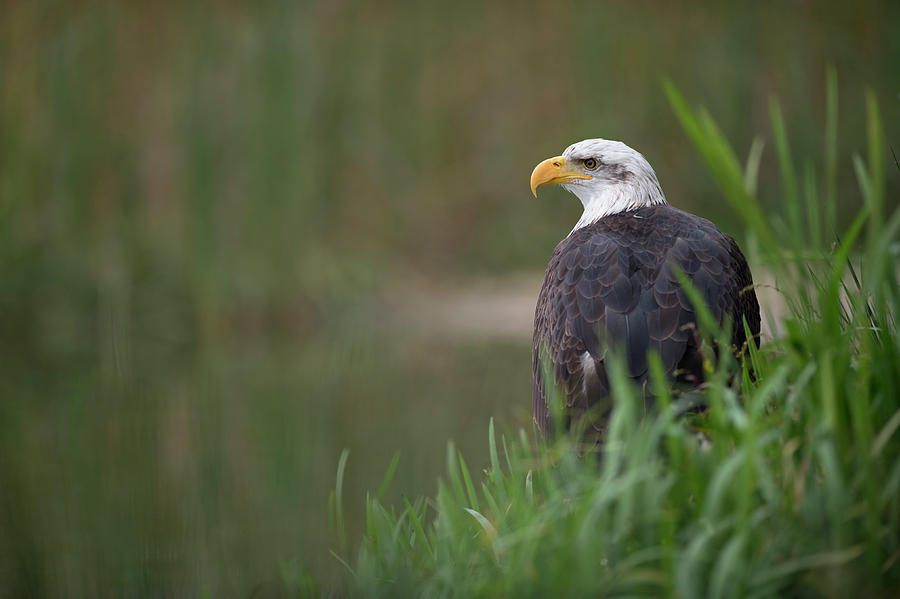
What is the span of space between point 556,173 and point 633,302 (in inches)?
41.1

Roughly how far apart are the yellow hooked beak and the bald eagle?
1.34 ft

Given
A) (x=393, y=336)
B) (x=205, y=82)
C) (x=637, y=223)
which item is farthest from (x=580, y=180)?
(x=205, y=82)

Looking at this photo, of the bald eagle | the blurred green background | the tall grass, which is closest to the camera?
the tall grass

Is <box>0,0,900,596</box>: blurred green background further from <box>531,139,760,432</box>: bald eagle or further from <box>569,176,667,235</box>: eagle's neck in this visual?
<box>569,176,667,235</box>: eagle's neck

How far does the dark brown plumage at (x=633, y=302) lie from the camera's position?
104 inches

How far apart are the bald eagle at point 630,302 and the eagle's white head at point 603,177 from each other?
0.28 meters

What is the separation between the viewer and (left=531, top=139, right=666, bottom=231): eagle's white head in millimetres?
3543

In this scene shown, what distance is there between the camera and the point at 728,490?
1.64 metres

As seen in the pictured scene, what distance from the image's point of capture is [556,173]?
3629mm

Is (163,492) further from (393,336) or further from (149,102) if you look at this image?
(149,102)

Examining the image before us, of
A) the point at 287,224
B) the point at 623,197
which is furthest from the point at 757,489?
the point at 287,224

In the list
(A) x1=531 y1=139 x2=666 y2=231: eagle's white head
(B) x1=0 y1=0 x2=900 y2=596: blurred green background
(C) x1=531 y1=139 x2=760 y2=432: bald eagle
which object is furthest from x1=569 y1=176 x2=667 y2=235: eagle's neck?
(B) x1=0 y1=0 x2=900 y2=596: blurred green background

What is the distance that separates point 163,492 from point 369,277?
8400mm

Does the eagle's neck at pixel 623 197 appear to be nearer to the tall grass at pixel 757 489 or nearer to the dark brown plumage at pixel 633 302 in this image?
the dark brown plumage at pixel 633 302
